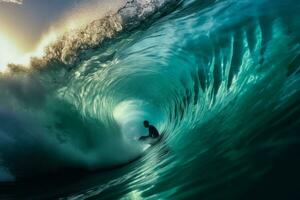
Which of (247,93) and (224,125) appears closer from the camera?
(224,125)

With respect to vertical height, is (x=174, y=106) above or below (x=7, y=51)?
above

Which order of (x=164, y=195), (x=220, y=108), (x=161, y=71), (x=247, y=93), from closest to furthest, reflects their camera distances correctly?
(x=164, y=195) < (x=247, y=93) < (x=220, y=108) < (x=161, y=71)

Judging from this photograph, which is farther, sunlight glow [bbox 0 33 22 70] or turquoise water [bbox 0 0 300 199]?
sunlight glow [bbox 0 33 22 70]

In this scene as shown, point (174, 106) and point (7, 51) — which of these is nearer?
point (7, 51)

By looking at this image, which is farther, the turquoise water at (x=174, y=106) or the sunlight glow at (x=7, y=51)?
the sunlight glow at (x=7, y=51)

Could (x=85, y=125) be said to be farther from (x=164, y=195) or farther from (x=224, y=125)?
(x=164, y=195)

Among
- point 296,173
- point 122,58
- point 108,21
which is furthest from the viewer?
point 122,58

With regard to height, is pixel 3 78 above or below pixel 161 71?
below

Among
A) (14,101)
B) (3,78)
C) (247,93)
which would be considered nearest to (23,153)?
(14,101)
